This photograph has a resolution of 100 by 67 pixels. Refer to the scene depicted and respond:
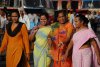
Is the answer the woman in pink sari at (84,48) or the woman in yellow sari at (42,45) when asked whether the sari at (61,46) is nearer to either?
the woman in yellow sari at (42,45)

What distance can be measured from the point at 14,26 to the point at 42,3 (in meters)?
21.6

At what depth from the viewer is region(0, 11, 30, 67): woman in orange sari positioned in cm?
798

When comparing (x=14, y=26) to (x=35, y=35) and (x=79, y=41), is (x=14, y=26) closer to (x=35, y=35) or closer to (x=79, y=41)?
(x=35, y=35)

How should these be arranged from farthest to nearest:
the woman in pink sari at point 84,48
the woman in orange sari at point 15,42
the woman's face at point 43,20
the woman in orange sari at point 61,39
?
1. the woman's face at point 43,20
2. the woman in orange sari at point 15,42
3. the woman in orange sari at point 61,39
4. the woman in pink sari at point 84,48

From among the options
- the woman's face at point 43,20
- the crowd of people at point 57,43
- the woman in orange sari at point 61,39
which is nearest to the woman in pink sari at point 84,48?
the crowd of people at point 57,43

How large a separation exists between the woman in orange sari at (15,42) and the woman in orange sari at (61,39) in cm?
59

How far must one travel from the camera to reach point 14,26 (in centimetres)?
809

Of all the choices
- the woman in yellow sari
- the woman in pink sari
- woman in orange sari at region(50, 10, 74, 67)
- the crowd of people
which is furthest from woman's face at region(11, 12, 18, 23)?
the woman in pink sari

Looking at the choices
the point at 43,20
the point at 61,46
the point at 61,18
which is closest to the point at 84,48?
the point at 61,46

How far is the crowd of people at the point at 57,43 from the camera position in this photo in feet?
22.8

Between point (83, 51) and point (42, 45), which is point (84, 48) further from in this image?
point (42, 45)

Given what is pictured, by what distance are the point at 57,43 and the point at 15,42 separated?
83cm

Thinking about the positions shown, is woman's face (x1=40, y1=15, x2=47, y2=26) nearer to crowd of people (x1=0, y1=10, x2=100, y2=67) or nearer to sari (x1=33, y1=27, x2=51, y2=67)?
crowd of people (x1=0, y1=10, x2=100, y2=67)

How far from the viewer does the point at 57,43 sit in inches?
301
